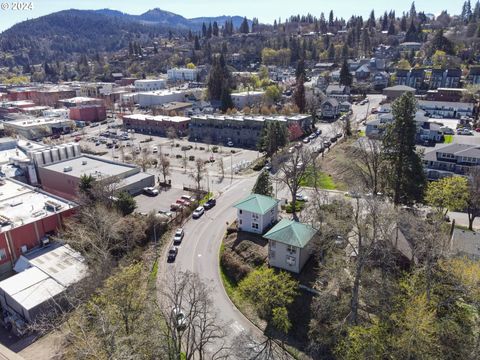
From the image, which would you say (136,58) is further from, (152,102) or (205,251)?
(205,251)

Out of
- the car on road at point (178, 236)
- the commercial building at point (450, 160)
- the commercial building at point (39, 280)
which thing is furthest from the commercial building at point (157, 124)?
the commercial building at point (450, 160)

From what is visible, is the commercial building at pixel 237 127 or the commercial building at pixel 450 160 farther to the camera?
the commercial building at pixel 237 127

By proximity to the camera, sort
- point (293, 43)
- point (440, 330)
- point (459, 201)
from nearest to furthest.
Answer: point (440, 330) < point (459, 201) < point (293, 43)

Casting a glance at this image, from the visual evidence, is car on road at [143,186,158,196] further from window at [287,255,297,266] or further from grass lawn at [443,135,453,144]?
grass lawn at [443,135,453,144]

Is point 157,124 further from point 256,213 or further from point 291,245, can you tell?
point 291,245

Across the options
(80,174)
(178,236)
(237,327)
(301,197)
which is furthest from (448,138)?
(80,174)

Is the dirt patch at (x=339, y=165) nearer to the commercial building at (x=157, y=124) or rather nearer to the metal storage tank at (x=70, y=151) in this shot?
the commercial building at (x=157, y=124)

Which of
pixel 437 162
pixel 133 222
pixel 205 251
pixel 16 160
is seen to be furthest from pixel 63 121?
pixel 437 162
